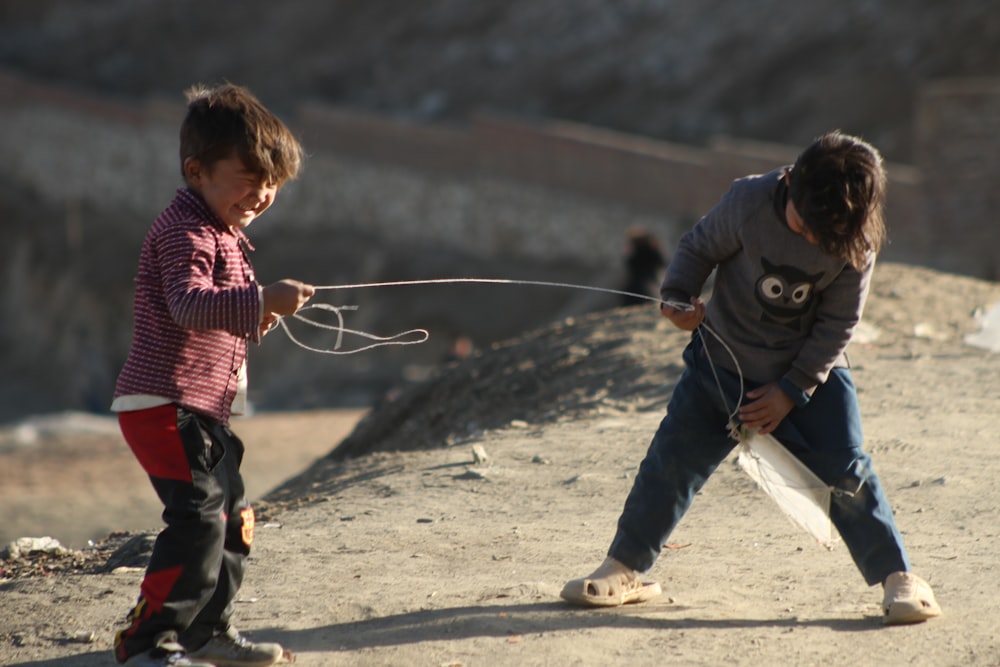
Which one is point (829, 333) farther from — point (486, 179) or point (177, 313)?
point (486, 179)

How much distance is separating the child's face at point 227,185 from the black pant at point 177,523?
508mm

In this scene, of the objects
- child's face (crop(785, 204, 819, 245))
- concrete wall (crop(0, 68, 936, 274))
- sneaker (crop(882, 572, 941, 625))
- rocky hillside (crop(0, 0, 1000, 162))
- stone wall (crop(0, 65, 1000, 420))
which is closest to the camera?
child's face (crop(785, 204, 819, 245))

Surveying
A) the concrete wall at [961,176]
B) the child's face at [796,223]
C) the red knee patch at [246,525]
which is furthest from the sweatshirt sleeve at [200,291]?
the concrete wall at [961,176]

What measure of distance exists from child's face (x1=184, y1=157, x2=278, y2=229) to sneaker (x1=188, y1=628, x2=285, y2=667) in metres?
1.08

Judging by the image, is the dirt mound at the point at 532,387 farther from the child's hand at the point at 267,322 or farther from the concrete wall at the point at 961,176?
the concrete wall at the point at 961,176

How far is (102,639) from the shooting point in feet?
11.3

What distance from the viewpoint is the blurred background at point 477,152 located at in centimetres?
2106

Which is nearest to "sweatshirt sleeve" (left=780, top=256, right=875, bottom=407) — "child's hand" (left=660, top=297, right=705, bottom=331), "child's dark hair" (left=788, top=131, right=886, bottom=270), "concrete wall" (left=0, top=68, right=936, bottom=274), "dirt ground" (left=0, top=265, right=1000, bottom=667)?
"child's dark hair" (left=788, top=131, right=886, bottom=270)

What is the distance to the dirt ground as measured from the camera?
3371mm

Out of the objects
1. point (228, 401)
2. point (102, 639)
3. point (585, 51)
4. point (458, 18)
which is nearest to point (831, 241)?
point (228, 401)

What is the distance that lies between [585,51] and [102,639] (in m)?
32.5

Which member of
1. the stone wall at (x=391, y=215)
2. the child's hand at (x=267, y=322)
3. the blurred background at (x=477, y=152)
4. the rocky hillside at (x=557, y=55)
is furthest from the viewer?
the rocky hillside at (x=557, y=55)

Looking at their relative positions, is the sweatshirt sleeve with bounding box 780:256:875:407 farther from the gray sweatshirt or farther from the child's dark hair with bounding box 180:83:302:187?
the child's dark hair with bounding box 180:83:302:187

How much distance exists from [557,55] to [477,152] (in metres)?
11.2
